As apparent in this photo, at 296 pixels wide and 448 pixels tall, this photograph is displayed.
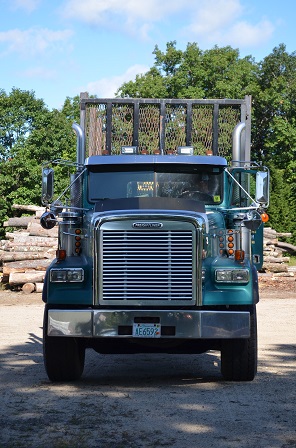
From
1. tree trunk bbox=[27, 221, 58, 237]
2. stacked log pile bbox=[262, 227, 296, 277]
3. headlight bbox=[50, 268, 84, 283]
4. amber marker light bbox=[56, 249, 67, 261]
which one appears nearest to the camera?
headlight bbox=[50, 268, 84, 283]

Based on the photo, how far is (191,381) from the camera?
1048 centimetres

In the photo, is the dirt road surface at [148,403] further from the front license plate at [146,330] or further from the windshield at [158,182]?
the windshield at [158,182]

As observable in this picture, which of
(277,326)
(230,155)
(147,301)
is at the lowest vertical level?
(277,326)

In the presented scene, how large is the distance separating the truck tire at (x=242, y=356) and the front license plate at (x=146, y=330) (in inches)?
35.7

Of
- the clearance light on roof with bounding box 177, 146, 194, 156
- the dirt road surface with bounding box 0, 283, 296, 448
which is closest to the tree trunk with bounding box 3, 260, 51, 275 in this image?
the dirt road surface with bounding box 0, 283, 296, 448

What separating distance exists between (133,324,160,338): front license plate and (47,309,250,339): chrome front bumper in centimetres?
5

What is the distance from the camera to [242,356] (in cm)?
1010

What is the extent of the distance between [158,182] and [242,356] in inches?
92.8

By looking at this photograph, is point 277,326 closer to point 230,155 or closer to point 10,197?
point 230,155

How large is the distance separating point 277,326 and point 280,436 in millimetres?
9794

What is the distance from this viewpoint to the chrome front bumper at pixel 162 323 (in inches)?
376

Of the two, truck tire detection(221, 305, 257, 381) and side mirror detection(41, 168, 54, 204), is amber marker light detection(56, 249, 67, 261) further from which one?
truck tire detection(221, 305, 257, 381)

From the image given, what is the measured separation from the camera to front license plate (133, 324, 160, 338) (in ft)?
31.5

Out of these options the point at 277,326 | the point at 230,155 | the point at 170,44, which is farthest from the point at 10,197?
the point at 230,155
